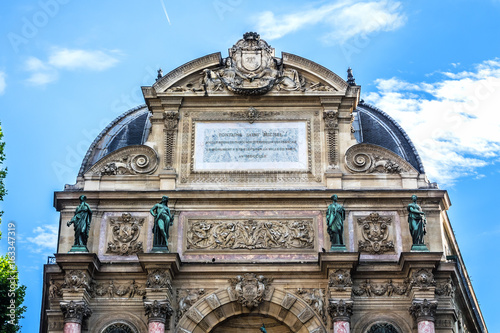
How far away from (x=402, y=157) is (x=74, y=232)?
347 inches

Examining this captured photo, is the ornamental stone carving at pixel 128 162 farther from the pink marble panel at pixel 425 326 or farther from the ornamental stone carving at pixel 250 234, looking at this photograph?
the pink marble panel at pixel 425 326

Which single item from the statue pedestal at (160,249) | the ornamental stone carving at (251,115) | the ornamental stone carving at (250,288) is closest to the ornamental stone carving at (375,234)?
the ornamental stone carving at (250,288)

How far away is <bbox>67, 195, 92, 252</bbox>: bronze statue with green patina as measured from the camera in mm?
22672

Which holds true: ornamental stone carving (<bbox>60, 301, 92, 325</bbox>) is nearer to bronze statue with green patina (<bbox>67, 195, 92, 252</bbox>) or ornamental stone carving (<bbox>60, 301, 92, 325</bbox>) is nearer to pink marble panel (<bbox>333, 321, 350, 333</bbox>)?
bronze statue with green patina (<bbox>67, 195, 92, 252</bbox>)

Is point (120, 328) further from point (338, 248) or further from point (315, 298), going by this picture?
point (338, 248)

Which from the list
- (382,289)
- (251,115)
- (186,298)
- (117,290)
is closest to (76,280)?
(117,290)

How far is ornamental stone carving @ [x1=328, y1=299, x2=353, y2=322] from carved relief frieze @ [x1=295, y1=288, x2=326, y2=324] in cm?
49

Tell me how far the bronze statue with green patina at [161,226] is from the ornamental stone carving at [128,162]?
173 cm

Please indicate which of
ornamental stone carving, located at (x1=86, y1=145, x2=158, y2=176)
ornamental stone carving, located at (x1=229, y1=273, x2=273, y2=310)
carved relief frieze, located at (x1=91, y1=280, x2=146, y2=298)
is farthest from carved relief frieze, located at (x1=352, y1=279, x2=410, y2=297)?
ornamental stone carving, located at (x1=86, y1=145, x2=158, y2=176)

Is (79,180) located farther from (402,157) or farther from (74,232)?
(402,157)

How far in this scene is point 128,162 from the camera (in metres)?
24.4

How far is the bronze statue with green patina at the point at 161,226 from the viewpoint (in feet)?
74.5

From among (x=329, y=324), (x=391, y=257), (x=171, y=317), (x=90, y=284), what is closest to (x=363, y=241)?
(x=391, y=257)

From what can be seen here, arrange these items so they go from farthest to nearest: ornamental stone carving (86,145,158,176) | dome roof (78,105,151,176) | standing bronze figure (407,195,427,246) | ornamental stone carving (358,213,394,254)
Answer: dome roof (78,105,151,176), ornamental stone carving (86,145,158,176), ornamental stone carving (358,213,394,254), standing bronze figure (407,195,427,246)
